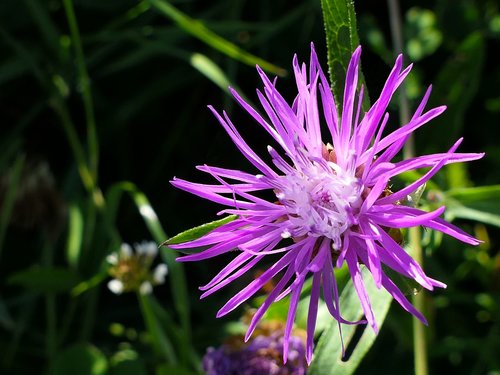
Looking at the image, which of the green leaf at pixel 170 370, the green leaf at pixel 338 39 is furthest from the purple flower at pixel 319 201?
the green leaf at pixel 170 370

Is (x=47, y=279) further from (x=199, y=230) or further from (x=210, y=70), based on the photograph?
(x=199, y=230)

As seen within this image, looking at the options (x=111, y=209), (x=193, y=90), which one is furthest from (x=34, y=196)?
(x=193, y=90)

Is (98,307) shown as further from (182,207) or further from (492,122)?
(492,122)

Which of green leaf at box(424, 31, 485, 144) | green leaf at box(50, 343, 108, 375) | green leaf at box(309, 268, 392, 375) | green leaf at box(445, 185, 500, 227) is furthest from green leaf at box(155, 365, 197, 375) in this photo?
green leaf at box(424, 31, 485, 144)

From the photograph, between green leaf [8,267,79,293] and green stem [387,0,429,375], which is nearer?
green stem [387,0,429,375]

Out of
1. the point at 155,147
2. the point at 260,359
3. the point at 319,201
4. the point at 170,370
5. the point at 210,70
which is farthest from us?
the point at 155,147

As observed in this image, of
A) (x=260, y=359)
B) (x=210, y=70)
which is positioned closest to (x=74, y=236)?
(x=210, y=70)

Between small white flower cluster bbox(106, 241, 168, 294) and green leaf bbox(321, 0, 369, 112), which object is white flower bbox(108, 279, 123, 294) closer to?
small white flower cluster bbox(106, 241, 168, 294)
